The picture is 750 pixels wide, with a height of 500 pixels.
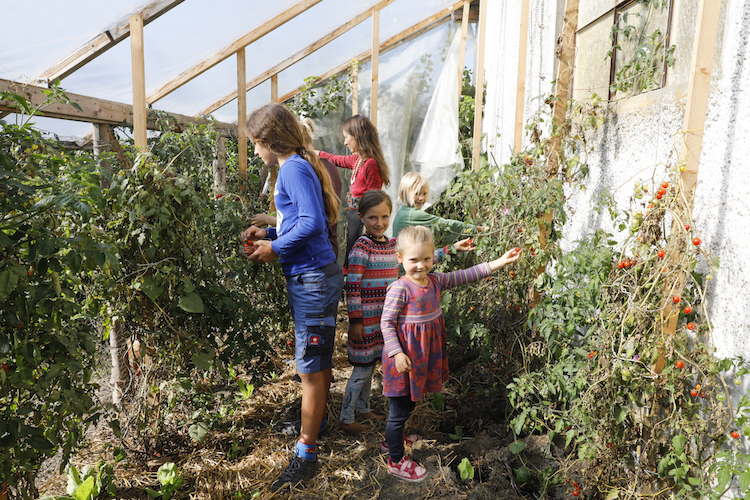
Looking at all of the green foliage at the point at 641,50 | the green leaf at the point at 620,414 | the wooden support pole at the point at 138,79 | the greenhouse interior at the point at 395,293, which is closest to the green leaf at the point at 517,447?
the greenhouse interior at the point at 395,293

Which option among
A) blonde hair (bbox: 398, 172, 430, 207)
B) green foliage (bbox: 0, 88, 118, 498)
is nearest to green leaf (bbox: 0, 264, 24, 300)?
green foliage (bbox: 0, 88, 118, 498)

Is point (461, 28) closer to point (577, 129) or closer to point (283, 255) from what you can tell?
point (577, 129)

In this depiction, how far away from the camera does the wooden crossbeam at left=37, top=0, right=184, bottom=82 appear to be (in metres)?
2.74

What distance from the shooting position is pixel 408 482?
2.15m

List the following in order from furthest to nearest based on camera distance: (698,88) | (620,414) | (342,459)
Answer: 1. (342,459)
2. (620,414)
3. (698,88)

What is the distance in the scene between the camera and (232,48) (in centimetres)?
375

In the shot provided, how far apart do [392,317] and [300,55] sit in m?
3.73

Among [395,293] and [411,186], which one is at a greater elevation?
[411,186]

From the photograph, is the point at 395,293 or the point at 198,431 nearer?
the point at 395,293

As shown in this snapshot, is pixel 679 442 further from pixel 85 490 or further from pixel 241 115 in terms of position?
Result: pixel 241 115

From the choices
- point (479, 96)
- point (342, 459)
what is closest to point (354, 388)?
point (342, 459)

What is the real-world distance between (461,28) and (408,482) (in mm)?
4630

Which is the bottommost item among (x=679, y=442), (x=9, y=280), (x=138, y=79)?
(x=679, y=442)

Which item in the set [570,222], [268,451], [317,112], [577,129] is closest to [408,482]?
[268,451]
